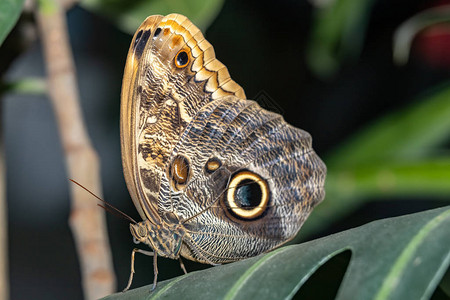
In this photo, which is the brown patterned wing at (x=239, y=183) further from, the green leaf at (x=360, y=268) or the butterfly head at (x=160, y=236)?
the green leaf at (x=360, y=268)

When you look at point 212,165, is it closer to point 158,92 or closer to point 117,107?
point 158,92

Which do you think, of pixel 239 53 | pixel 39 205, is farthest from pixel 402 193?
pixel 39 205

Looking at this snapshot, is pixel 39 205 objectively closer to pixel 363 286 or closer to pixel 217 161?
pixel 217 161

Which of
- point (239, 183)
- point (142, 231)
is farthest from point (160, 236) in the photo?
point (239, 183)

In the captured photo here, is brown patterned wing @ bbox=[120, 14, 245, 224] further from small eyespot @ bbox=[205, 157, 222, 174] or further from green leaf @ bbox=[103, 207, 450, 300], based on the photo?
green leaf @ bbox=[103, 207, 450, 300]

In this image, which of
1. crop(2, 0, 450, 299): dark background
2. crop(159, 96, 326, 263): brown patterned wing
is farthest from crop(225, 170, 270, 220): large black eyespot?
crop(2, 0, 450, 299): dark background

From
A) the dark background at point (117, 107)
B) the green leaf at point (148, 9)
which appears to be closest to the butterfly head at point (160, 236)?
the green leaf at point (148, 9)
